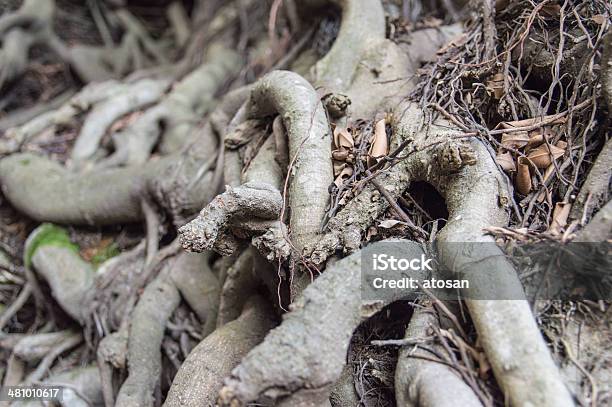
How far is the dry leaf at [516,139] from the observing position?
1681mm

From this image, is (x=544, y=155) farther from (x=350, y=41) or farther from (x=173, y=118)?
(x=173, y=118)

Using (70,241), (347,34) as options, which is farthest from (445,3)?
(70,241)

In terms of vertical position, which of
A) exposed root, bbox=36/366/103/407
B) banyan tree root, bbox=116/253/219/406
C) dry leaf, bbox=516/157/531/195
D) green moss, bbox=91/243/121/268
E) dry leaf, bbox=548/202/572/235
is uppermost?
dry leaf, bbox=516/157/531/195

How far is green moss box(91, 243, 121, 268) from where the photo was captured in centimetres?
283

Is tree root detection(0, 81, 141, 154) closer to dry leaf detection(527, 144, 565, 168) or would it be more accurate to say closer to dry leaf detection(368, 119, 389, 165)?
dry leaf detection(368, 119, 389, 165)

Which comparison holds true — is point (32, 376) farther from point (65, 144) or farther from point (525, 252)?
point (525, 252)

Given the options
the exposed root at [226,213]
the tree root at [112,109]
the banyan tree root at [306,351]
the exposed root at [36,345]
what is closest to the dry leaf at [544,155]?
the banyan tree root at [306,351]

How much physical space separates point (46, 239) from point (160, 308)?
95 centimetres

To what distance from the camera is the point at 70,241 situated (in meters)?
Answer: 2.88

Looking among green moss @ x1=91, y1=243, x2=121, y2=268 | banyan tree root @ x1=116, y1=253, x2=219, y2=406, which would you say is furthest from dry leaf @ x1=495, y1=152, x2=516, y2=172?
green moss @ x1=91, y1=243, x2=121, y2=268

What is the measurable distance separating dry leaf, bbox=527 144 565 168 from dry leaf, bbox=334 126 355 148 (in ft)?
2.04

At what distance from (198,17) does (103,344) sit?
11.6ft

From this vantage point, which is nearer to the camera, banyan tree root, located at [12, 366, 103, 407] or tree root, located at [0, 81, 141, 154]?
banyan tree root, located at [12, 366, 103, 407]

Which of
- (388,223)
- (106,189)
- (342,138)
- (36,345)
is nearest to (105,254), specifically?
(106,189)
